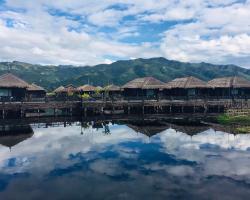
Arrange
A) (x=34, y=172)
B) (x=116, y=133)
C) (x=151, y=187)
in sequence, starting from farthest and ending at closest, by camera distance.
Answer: (x=116, y=133) < (x=34, y=172) < (x=151, y=187)

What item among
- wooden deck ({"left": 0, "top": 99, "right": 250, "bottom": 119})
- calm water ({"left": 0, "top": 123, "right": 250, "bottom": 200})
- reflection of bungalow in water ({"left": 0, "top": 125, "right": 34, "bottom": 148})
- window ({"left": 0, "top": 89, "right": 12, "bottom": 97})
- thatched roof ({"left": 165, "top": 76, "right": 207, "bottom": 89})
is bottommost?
calm water ({"left": 0, "top": 123, "right": 250, "bottom": 200})

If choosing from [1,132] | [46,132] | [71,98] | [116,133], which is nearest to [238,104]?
[116,133]

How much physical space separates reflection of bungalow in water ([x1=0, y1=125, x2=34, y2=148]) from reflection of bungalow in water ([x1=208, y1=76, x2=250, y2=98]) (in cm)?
3450

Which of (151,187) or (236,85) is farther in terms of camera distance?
(236,85)

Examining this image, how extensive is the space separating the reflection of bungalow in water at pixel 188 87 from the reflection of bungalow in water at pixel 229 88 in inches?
69.3

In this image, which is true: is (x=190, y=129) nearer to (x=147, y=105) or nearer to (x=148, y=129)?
(x=148, y=129)

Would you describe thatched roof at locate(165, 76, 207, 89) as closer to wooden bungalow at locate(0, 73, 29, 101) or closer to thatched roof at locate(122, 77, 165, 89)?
thatched roof at locate(122, 77, 165, 89)

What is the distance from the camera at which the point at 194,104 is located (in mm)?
53781

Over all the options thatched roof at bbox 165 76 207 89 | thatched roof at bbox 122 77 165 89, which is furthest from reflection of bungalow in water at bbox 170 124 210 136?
thatched roof at bbox 122 77 165 89

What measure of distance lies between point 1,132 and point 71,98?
16315 mm

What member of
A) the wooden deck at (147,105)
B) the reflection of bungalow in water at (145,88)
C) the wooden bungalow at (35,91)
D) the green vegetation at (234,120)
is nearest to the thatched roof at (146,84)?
the reflection of bungalow in water at (145,88)

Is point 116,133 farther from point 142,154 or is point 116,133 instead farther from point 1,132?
point 1,132

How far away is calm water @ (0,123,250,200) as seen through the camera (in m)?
18.5

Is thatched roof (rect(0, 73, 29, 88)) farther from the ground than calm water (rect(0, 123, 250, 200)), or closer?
farther from the ground
